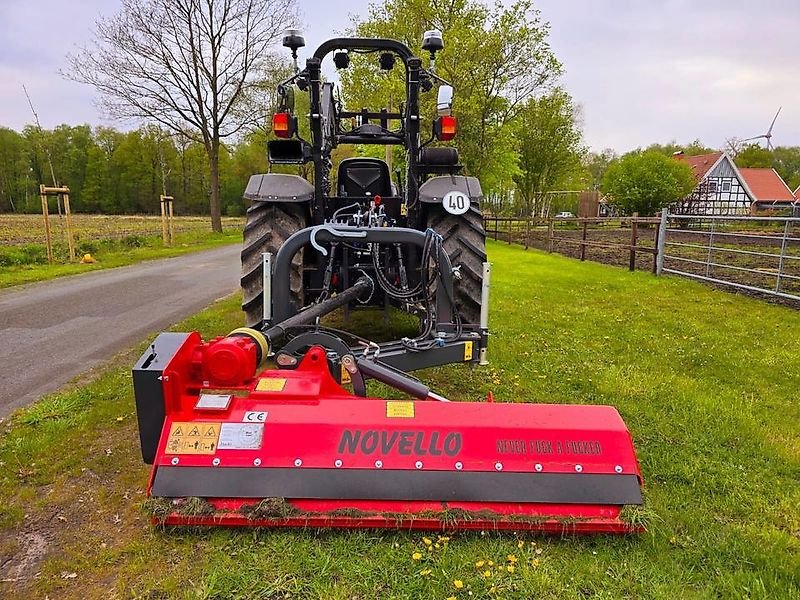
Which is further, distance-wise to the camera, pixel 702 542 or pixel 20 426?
pixel 20 426

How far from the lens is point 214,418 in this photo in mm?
2346

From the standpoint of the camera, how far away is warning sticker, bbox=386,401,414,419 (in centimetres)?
239

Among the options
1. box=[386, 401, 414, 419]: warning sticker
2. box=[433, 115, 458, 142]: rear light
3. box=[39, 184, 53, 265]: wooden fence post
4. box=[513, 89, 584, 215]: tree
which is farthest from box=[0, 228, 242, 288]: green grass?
box=[513, 89, 584, 215]: tree

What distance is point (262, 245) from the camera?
13.2 ft

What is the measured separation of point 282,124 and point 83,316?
169 inches

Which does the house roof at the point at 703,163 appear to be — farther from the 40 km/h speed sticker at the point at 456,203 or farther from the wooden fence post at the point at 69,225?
the 40 km/h speed sticker at the point at 456,203

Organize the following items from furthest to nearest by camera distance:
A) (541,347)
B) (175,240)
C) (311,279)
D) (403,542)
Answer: (175,240)
(541,347)
(311,279)
(403,542)

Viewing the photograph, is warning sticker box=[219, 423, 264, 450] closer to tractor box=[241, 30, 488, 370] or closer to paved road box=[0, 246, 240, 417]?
tractor box=[241, 30, 488, 370]

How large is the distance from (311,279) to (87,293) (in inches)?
234

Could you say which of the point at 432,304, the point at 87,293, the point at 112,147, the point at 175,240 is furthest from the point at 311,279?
the point at 112,147

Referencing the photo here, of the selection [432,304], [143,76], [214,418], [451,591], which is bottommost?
[451,591]

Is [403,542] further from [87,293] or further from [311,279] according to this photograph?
[87,293]

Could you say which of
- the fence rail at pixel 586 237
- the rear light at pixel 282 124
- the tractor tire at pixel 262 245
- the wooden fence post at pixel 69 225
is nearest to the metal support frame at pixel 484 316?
the tractor tire at pixel 262 245

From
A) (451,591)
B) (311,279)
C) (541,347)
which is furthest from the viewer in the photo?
(541,347)
